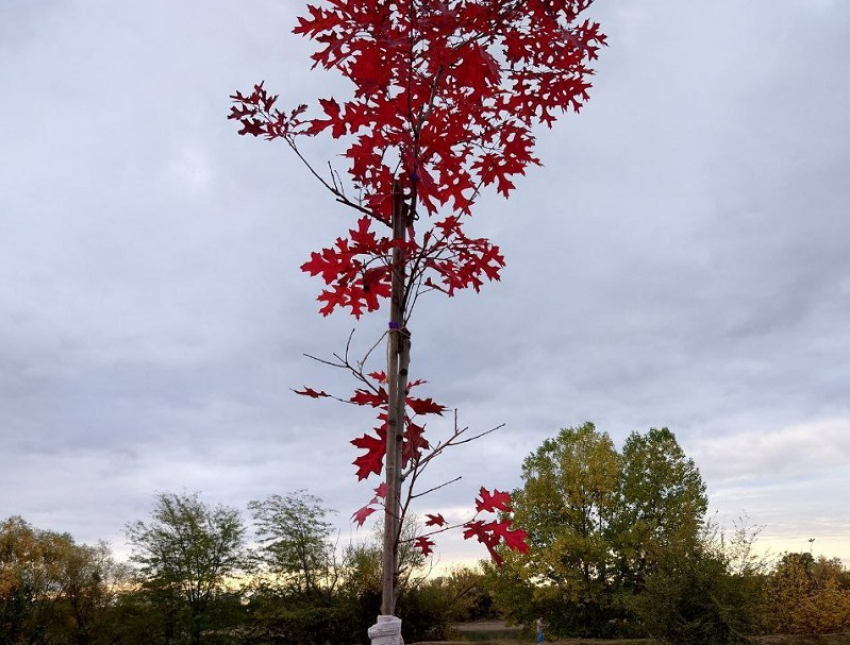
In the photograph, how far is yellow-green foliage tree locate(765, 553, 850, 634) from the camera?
17.6 meters

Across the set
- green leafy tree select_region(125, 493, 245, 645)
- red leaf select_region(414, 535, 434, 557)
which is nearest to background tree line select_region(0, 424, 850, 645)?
green leafy tree select_region(125, 493, 245, 645)

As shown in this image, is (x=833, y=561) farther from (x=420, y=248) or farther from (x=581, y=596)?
(x=420, y=248)

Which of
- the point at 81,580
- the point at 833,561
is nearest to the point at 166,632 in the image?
the point at 81,580

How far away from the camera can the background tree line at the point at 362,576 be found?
18.3m

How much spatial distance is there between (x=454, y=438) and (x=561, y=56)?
222cm

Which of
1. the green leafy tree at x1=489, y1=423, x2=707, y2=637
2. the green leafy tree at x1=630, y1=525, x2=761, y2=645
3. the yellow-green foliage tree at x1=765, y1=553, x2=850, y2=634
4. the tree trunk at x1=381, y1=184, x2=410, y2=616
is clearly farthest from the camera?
the green leafy tree at x1=489, y1=423, x2=707, y2=637

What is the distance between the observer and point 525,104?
12.1ft

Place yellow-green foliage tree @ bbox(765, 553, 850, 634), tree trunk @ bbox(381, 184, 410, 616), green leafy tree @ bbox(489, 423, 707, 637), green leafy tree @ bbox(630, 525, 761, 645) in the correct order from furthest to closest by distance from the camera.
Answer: green leafy tree @ bbox(489, 423, 707, 637), yellow-green foliage tree @ bbox(765, 553, 850, 634), green leafy tree @ bbox(630, 525, 761, 645), tree trunk @ bbox(381, 184, 410, 616)

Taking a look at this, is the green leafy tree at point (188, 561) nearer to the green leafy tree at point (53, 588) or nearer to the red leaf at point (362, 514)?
the green leafy tree at point (53, 588)

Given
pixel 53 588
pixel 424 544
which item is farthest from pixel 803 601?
pixel 53 588

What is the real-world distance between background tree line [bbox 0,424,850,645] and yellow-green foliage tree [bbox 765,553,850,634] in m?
0.05

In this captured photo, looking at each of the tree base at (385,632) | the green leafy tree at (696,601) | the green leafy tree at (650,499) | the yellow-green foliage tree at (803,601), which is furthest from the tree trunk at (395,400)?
the green leafy tree at (650,499)

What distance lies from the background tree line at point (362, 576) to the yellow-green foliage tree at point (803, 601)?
50mm

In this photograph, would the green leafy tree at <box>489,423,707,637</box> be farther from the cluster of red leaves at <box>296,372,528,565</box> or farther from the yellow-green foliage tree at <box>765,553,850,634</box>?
the cluster of red leaves at <box>296,372,528,565</box>
